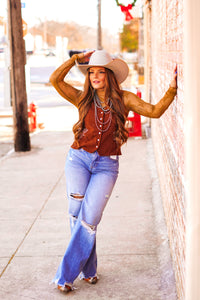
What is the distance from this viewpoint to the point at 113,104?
4656mm

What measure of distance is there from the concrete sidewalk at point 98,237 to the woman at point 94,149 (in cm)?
39

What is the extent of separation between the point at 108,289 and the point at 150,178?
4310 mm

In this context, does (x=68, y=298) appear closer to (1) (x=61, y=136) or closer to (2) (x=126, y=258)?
(2) (x=126, y=258)

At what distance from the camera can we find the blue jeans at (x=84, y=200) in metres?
4.61

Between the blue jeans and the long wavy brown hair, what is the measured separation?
0.18 m

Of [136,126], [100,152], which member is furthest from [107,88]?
[136,126]

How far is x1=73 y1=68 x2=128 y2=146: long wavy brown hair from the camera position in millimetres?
4664

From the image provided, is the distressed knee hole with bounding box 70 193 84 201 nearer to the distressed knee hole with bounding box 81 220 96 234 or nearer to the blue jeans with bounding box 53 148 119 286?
the blue jeans with bounding box 53 148 119 286

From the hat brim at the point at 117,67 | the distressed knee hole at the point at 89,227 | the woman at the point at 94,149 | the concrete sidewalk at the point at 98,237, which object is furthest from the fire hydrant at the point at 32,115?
the distressed knee hole at the point at 89,227

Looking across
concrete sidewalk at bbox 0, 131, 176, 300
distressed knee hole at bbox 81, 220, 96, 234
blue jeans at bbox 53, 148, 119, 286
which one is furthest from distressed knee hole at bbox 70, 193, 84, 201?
concrete sidewalk at bbox 0, 131, 176, 300

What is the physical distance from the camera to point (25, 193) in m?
8.32

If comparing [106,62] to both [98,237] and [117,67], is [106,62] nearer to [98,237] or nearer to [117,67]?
[117,67]

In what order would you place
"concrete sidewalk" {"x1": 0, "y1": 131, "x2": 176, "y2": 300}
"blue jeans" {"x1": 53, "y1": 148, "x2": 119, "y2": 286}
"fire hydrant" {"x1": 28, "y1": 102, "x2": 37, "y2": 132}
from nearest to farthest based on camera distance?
"blue jeans" {"x1": 53, "y1": 148, "x2": 119, "y2": 286}, "concrete sidewalk" {"x1": 0, "y1": 131, "x2": 176, "y2": 300}, "fire hydrant" {"x1": 28, "y1": 102, "x2": 37, "y2": 132}

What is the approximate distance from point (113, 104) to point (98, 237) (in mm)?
2010
